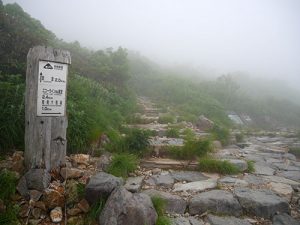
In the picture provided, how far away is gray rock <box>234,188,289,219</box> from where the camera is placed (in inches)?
149

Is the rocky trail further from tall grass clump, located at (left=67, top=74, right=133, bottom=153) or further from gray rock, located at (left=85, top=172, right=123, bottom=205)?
tall grass clump, located at (left=67, top=74, right=133, bottom=153)

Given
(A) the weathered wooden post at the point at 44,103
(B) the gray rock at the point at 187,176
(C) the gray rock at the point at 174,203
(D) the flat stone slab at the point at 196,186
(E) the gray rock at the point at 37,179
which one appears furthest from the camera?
(B) the gray rock at the point at 187,176

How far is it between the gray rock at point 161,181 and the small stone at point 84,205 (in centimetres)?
132

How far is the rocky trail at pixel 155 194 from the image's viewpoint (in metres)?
3.15

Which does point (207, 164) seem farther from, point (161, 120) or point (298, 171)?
point (161, 120)

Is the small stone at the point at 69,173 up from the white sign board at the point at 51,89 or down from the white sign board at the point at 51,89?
down

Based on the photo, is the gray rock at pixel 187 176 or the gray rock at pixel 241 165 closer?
the gray rock at pixel 187 176

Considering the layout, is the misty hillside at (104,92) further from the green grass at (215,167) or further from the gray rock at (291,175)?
the gray rock at (291,175)

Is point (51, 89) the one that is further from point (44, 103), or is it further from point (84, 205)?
point (84, 205)

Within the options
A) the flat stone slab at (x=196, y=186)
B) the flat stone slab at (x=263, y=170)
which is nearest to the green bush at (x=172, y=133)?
the flat stone slab at (x=263, y=170)

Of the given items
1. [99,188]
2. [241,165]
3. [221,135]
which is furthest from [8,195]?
[221,135]

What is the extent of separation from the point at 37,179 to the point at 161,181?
1.98 m

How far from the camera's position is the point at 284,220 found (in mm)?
3629

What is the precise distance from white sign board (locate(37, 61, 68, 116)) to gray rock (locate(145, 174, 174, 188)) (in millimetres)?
1839
